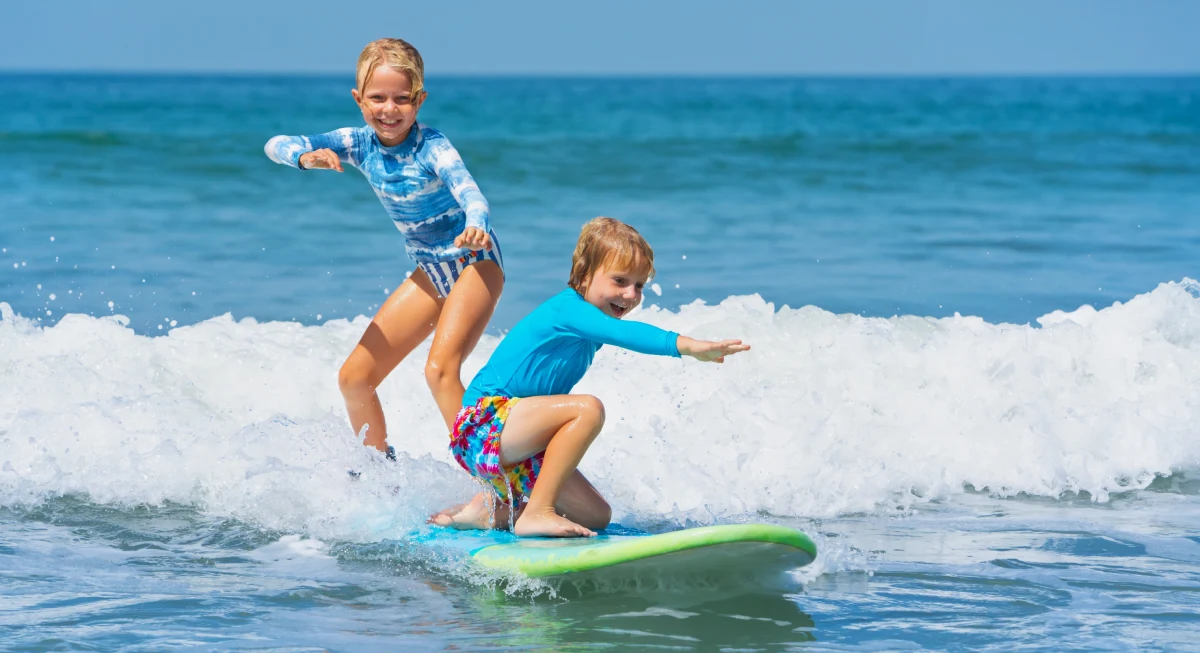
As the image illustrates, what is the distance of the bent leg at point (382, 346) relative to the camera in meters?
5.35

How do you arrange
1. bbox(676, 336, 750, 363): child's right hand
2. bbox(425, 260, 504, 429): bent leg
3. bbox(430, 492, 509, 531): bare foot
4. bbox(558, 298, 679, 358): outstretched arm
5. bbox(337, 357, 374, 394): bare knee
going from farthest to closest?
1. bbox(337, 357, 374, 394): bare knee
2. bbox(425, 260, 504, 429): bent leg
3. bbox(430, 492, 509, 531): bare foot
4. bbox(558, 298, 679, 358): outstretched arm
5. bbox(676, 336, 750, 363): child's right hand

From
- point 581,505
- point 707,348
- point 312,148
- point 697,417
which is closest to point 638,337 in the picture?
point 707,348

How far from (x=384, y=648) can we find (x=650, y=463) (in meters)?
2.42

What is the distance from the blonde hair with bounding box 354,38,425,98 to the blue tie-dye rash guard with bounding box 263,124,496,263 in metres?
0.20

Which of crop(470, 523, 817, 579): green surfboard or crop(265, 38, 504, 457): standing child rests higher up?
crop(265, 38, 504, 457): standing child

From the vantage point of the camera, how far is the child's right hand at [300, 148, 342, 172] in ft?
16.2

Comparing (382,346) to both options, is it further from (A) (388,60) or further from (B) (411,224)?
(A) (388,60)

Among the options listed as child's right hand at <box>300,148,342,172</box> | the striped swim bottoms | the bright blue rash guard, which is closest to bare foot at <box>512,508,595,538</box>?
the bright blue rash guard

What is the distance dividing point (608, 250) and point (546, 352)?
1.48ft

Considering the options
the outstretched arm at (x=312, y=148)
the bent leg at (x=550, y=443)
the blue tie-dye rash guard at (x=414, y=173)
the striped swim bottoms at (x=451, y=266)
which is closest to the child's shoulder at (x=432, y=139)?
the blue tie-dye rash guard at (x=414, y=173)

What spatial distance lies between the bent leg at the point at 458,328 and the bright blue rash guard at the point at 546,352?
1.27 feet

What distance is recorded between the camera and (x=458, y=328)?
5102mm

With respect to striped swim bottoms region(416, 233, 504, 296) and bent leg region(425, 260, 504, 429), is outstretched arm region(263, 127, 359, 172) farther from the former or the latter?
bent leg region(425, 260, 504, 429)

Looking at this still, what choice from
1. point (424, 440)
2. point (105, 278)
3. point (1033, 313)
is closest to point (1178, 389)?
point (1033, 313)
